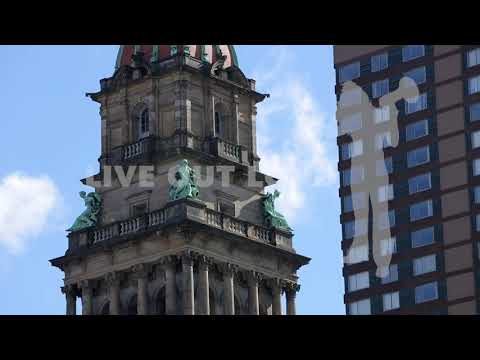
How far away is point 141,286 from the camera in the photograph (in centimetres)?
9688

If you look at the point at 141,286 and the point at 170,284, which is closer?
the point at 170,284

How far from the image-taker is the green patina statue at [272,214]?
103375 mm

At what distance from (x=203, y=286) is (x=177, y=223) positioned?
3817mm

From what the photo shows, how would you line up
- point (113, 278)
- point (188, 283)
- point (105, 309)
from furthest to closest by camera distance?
point (105, 309) < point (113, 278) < point (188, 283)

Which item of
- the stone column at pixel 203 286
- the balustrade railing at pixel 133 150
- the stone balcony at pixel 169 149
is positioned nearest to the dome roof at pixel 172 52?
the stone balcony at pixel 169 149

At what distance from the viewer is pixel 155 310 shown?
97.4 metres

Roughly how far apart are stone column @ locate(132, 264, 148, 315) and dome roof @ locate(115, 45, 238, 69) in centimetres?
1390

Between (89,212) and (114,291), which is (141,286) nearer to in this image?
(114,291)

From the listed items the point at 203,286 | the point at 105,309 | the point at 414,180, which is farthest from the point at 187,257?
the point at 414,180

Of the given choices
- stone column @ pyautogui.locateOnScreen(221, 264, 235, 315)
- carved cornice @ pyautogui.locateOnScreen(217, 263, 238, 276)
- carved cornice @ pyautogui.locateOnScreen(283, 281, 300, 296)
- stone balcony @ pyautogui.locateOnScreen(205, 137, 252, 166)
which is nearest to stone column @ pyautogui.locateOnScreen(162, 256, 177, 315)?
carved cornice @ pyautogui.locateOnScreen(217, 263, 238, 276)
